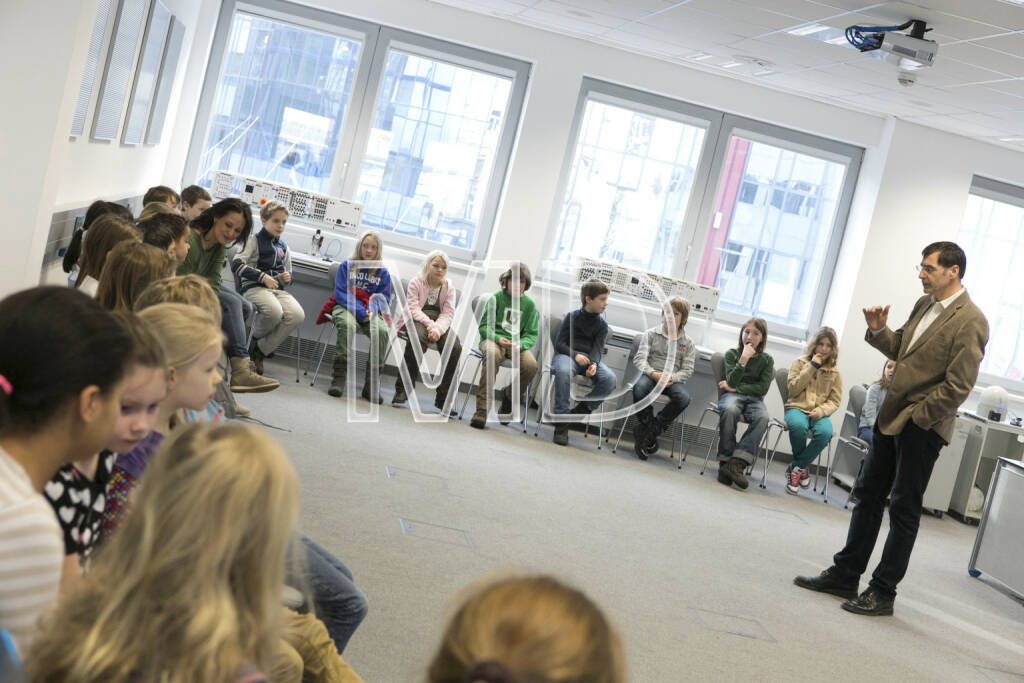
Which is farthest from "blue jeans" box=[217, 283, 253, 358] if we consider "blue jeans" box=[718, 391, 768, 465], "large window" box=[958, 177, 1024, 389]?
"large window" box=[958, 177, 1024, 389]

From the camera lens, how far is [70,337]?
1.52m

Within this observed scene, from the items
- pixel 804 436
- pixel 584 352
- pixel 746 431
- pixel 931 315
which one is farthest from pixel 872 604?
pixel 584 352

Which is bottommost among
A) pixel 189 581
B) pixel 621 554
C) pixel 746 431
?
pixel 621 554

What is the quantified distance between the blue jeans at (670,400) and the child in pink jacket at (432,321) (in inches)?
59.0

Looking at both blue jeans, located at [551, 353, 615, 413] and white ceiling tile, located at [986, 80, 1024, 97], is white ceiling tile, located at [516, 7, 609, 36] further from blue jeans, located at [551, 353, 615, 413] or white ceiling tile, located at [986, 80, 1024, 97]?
white ceiling tile, located at [986, 80, 1024, 97]

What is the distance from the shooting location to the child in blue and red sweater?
23.8ft

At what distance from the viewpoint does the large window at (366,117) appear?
8.64m

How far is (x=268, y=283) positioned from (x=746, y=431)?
383cm

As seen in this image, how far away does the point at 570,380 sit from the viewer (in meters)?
7.62

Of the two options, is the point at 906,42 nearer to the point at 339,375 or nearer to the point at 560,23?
the point at 560,23

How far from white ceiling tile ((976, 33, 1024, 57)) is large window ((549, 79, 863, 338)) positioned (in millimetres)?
3577

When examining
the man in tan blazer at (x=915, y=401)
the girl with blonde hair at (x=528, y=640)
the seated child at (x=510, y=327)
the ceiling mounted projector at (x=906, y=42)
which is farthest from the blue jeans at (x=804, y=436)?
the girl with blonde hair at (x=528, y=640)

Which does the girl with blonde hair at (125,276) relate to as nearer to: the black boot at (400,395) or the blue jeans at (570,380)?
the black boot at (400,395)

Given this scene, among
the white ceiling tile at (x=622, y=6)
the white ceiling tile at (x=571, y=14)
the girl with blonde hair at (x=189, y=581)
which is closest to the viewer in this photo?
the girl with blonde hair at (x=189, y=581)
